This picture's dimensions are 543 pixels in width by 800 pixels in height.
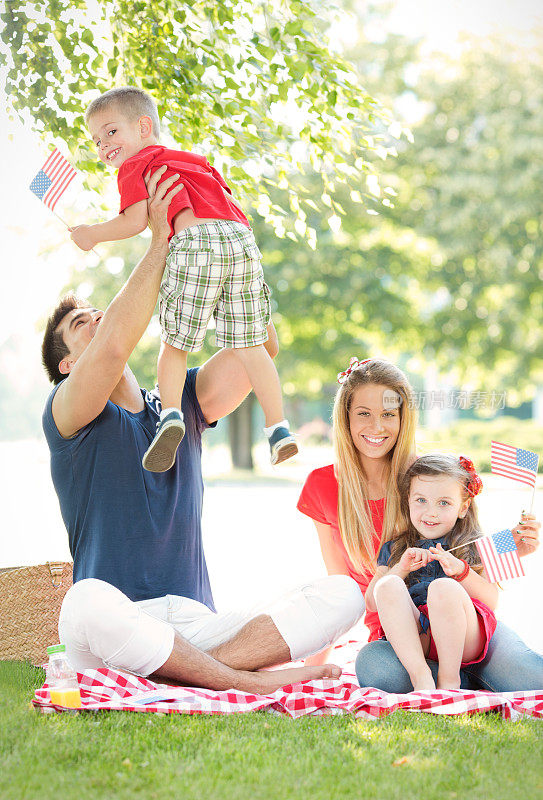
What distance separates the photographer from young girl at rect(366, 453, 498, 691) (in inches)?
111

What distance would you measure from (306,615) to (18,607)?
3.94ft

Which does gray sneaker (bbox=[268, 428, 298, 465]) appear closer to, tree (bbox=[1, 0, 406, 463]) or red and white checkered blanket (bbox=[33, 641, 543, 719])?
red and white checkered blanket (bbox=[33, 641, 543, 719])

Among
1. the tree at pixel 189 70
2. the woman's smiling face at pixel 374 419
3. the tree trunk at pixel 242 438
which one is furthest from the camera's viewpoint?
the tree trunk at pixel 242 438

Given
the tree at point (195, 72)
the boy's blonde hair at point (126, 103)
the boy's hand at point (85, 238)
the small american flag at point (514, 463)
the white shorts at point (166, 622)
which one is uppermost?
the tree at point (195, 72)

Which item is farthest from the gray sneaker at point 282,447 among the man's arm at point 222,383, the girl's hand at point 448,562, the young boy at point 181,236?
the girl's hand at point 448,562

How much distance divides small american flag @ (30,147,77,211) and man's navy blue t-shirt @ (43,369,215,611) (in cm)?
80

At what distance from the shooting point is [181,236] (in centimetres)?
303

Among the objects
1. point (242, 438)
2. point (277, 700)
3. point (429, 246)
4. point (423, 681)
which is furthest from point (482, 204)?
point (277, 700)

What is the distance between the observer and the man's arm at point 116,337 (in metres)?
2.97

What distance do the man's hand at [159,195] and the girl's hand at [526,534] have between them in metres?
1.47

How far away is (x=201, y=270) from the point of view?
3025mm

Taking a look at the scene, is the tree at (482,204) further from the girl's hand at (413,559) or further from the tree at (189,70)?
the girl's hand at (413,559)

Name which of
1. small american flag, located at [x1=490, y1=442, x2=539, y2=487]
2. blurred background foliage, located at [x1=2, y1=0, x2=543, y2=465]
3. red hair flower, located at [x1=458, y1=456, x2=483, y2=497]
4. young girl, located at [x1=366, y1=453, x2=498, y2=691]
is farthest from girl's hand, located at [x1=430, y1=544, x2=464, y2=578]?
blurred background foliage, located at [x1=2, y1=0, x2=543, y2=465]

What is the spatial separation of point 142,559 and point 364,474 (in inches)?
34.1
